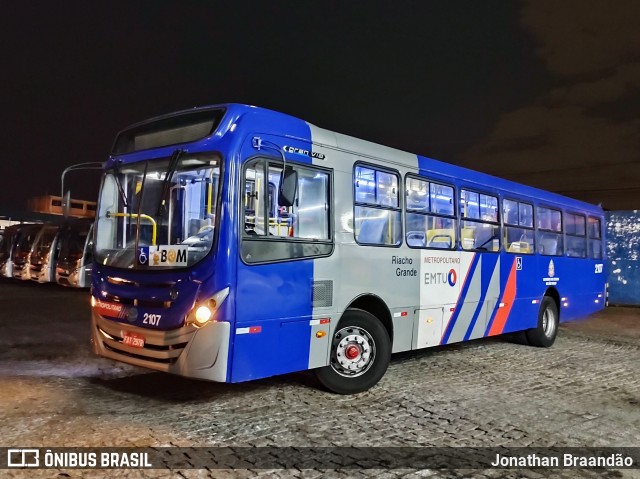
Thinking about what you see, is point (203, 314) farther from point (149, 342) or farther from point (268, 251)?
Result: point (268, 251)

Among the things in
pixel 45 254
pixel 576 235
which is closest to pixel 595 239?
pixel 576 235

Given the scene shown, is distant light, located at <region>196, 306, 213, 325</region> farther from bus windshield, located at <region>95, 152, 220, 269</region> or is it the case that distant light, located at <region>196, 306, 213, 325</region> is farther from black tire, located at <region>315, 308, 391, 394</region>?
black tire, located at <region>315, 308, 391, 394</region>

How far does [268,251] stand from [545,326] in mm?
7095

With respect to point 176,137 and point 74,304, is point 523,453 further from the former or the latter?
point 74,304

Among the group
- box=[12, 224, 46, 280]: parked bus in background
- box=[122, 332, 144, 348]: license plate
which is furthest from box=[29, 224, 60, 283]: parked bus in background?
box=[122, 332, 144, 348]: license plate

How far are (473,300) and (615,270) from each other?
39.6 ft

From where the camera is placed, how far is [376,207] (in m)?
6.65

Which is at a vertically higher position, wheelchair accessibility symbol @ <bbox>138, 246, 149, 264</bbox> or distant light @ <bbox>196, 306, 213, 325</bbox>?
wheelchair accessibility symbol @ <bbox>138, 246, 149, 264</bbox>

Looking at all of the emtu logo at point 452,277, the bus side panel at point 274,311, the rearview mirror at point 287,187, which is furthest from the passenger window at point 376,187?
the emtu logo at point 452,277

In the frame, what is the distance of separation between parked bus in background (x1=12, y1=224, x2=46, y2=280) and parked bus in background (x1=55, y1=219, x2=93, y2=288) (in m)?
2.45

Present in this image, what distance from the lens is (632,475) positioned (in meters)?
4.21

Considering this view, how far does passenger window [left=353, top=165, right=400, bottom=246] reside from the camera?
6.41 meters

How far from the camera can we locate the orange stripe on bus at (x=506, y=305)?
29.1 feet

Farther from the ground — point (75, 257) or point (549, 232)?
point (549, 232)
